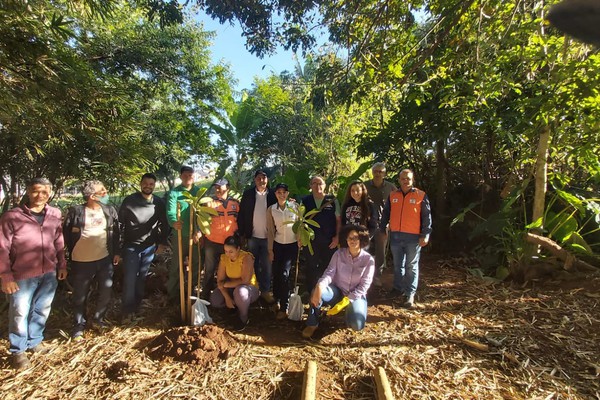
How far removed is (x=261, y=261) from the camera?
3951 mm

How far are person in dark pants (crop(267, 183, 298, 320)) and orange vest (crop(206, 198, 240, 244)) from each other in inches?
17.0

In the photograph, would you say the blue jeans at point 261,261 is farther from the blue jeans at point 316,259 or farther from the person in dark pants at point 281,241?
the blue jeans at point 316,259

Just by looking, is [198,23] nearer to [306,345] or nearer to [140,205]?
[140,205]

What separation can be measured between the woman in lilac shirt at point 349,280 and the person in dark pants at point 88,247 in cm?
212

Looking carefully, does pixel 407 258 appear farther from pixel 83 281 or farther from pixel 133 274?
pixel 83 281

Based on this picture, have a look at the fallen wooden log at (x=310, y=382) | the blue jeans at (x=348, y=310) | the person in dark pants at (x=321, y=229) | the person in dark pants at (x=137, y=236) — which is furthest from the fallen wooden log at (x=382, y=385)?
the person in dark pants at (x=137, y=236)

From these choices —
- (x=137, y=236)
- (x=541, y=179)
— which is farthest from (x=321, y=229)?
(x=541, y=179)

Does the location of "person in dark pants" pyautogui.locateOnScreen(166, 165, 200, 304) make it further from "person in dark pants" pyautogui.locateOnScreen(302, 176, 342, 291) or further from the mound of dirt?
"person in dark pants" pyautogui.locateOnScreen(302, 176, 342, 291)

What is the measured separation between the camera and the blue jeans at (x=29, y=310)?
9.36 feet

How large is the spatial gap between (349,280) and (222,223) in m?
1.53

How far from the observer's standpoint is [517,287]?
4.40m

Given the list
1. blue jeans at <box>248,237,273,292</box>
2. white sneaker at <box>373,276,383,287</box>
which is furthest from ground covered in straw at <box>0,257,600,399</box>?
white sneaker at <box>373,276,383,287</box>

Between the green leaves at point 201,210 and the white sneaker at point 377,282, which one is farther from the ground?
the green leaves at point 201,210

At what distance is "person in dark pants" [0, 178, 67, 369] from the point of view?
2.82m
